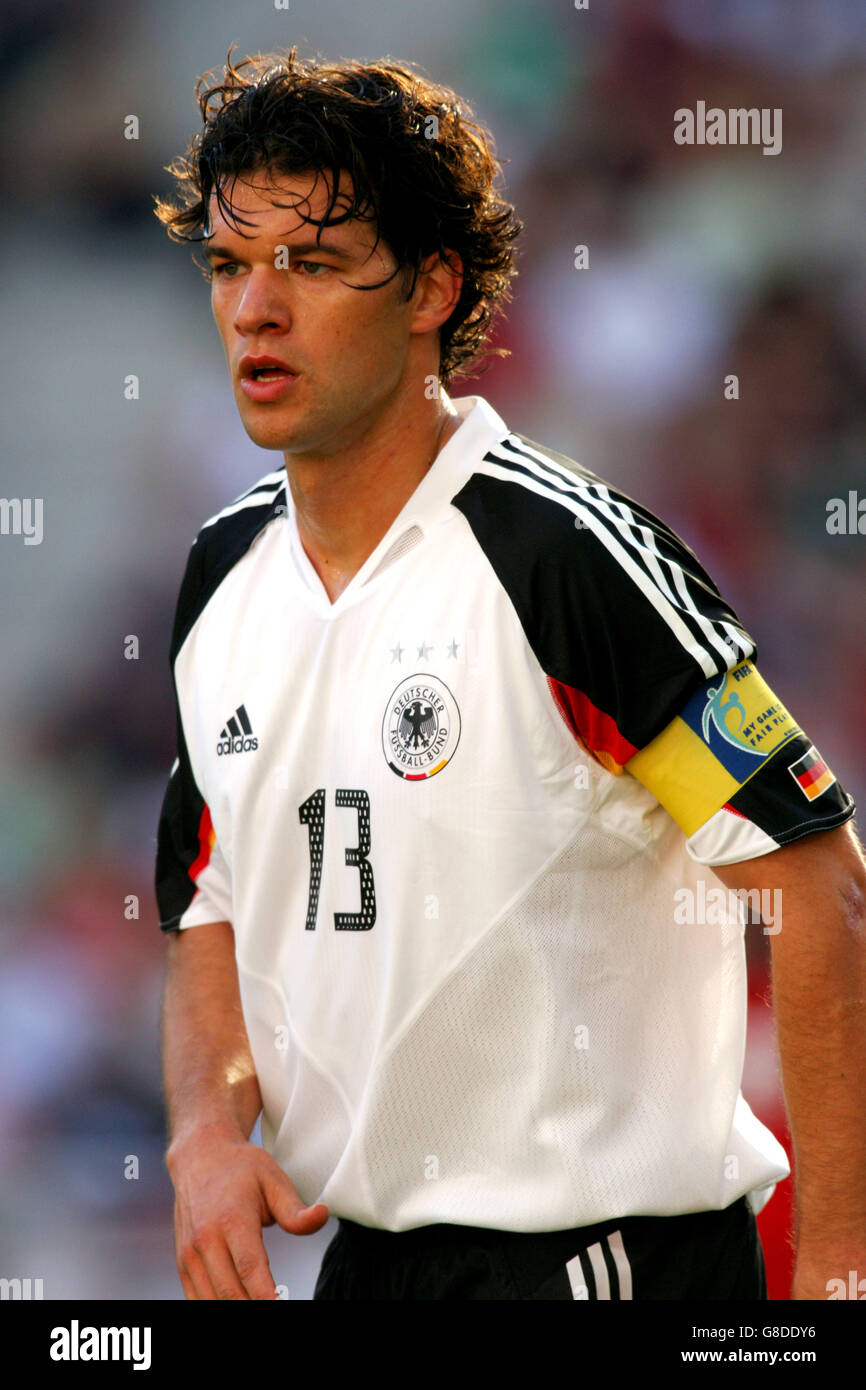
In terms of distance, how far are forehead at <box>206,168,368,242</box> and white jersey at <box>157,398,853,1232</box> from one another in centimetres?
32

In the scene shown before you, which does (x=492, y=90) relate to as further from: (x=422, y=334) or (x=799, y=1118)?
(x=799, y=1118)

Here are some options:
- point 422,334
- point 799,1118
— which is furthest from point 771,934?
point 422,334

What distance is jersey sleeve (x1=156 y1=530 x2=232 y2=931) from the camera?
1.90m

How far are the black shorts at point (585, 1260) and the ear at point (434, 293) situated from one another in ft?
3.52

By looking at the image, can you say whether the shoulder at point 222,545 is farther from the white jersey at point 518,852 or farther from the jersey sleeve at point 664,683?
the jersey sleeve at point 664,683

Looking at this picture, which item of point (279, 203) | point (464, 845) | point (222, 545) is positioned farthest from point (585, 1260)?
point (279, 203)

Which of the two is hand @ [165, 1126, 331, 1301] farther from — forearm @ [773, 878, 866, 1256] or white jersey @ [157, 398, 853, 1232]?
forearm @ [773, 878, 866, 1256]

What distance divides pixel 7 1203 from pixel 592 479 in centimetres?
256

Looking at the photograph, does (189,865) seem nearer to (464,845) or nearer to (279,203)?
(464,845)

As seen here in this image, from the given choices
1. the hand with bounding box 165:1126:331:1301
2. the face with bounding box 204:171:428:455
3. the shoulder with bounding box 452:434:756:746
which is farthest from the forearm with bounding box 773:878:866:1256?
the face with bounding box 204:171:428:455

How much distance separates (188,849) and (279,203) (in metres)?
0.85

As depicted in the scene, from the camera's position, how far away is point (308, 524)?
1.76 metres

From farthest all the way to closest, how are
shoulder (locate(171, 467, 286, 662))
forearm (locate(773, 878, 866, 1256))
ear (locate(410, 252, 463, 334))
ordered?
shoulder (locate(171, 467, 286, 662)) → ear (locate(410, 252, 463, 334)) → forearm (locate(773, 878, 866, 1256))

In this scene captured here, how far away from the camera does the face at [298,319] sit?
5.31 ft
